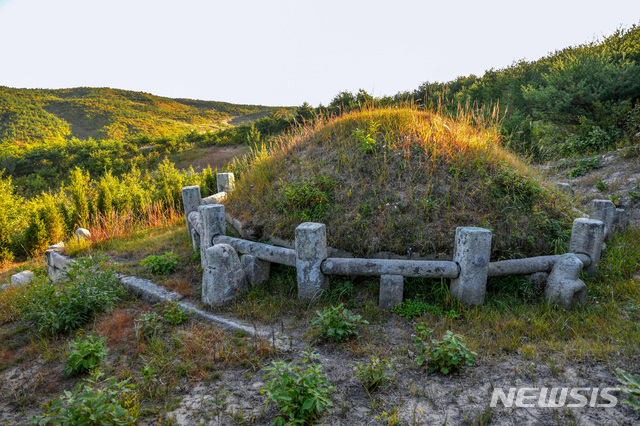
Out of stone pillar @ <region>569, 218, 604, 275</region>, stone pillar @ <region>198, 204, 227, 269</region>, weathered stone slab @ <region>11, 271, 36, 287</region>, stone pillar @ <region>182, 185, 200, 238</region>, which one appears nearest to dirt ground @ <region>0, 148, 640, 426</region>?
stone pillar @ <region>569, 218, 604, 275</region>

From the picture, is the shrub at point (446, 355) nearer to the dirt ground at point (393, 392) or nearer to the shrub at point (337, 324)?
the dirt ground at point (393, 392)

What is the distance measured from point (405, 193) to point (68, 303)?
4600 mm

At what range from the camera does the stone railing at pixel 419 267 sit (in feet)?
12.6

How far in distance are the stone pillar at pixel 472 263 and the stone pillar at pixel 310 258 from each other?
1.60 metres

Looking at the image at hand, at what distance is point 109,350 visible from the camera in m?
3.54

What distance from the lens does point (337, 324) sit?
3521mm

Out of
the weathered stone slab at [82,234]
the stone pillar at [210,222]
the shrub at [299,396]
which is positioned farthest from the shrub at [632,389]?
the weathered stone slab at [82,234]

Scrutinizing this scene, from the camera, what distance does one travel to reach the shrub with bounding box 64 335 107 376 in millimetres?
3186

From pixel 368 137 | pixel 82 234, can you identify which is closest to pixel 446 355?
pixel 368 137

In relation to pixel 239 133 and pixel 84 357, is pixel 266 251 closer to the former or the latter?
pixel 84 357

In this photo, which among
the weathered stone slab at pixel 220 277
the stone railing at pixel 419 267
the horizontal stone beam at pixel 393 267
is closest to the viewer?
the stone railing at pixel 419 267

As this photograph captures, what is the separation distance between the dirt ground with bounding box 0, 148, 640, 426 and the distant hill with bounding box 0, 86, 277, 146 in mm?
36013

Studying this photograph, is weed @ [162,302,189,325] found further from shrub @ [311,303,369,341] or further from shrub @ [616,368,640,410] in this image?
shrub @ [616,368,640,410]

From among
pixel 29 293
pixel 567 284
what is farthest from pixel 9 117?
pixel 567 284
